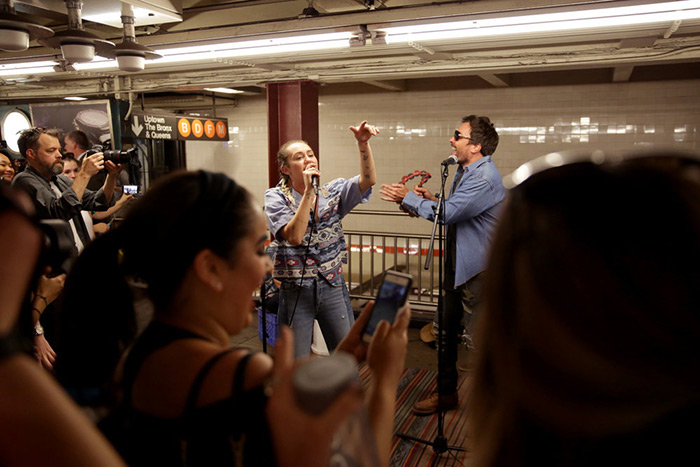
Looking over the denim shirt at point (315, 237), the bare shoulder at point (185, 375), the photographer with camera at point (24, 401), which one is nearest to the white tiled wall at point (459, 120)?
the denim shirt at point (315, 237)

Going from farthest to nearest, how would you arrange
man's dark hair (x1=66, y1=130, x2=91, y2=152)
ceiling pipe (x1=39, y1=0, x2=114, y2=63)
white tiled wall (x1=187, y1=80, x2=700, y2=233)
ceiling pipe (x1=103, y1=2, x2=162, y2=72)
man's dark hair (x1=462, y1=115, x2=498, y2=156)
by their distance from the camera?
white tiled wall (x1=187, y1=80, x2=700, y2=233) → man's dark hair (x1=66, y1=130, x2=91, y2=152) → man's dark hair (x1=462, y1=115, x2=498, y2=156) → ceiling pipe (x1=103, y1=2, x2=162, y2=72) → ceiling pipe (x1=39, y1=0, x2=114, y2=63)

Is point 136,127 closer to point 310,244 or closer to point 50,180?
point 50,180

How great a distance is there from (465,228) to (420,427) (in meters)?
1.39

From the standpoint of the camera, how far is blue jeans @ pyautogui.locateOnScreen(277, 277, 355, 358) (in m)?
3.07

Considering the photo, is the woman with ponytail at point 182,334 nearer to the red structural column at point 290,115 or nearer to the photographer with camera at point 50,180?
the photographer with camera at point 50,180

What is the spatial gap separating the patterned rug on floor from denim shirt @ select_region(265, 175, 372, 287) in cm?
114

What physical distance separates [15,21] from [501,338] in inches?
123

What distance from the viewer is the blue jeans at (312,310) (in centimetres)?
307

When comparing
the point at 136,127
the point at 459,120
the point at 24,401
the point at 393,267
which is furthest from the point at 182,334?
the point at 459,120

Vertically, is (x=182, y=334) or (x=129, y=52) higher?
(x=129, y=52)

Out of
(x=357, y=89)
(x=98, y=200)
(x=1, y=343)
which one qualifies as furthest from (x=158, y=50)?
(x=357, y=89)

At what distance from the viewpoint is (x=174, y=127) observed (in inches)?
281

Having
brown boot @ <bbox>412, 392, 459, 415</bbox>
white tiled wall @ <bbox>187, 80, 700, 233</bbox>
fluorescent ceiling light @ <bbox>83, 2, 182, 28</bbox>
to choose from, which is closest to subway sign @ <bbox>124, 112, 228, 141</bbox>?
white tiled wall @ <bbox>187, 80, 700, 233</bbox>

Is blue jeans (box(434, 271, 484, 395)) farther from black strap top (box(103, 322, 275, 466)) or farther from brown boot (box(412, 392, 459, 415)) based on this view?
black strap top (box(103, 322, 275, 466))
